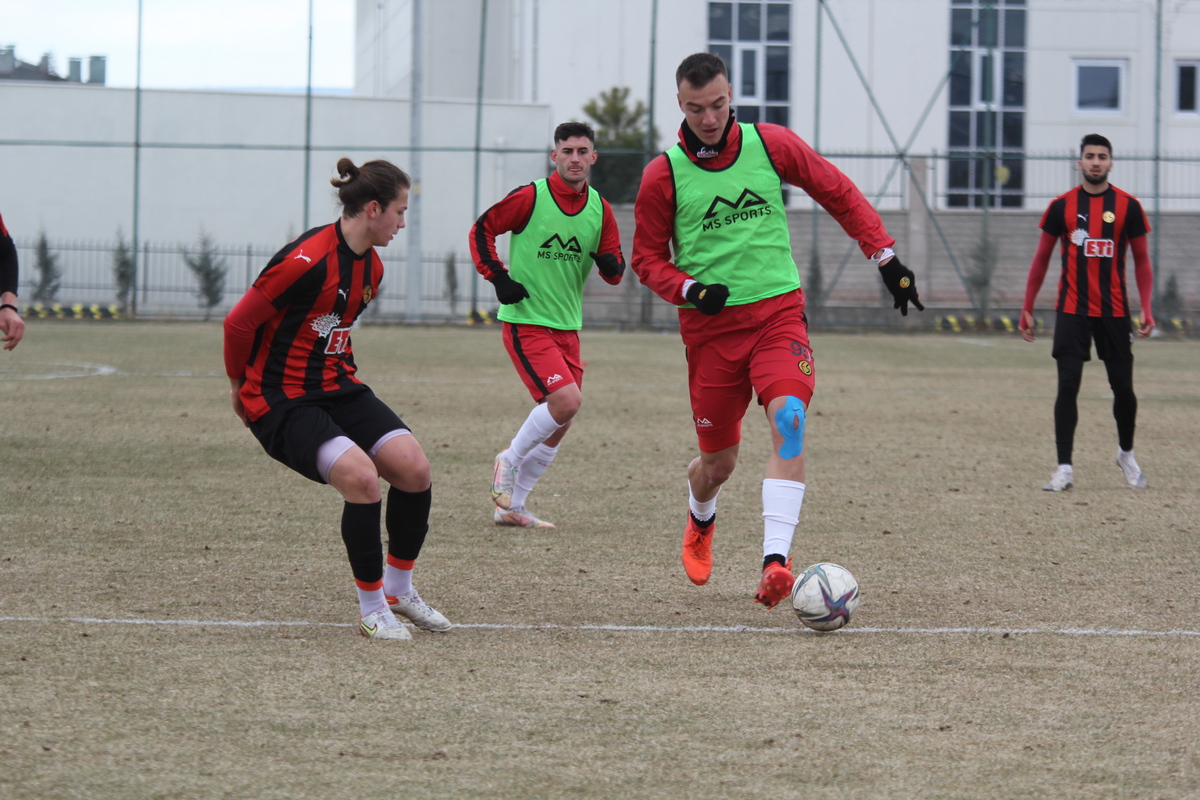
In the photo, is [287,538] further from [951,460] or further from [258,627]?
[951,460]

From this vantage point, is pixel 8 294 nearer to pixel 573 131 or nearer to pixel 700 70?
pixel 573 131

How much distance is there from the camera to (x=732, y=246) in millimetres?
4926

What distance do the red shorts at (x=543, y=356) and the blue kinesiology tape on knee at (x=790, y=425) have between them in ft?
7.24

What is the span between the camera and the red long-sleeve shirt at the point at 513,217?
6863 mm

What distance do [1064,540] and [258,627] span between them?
12.3 ft

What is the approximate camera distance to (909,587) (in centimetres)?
511

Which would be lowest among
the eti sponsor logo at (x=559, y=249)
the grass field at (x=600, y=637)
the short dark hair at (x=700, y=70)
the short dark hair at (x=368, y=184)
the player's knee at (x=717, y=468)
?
the grass field at (x=600, y=637)

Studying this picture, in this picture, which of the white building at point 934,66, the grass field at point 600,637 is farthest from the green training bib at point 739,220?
the white building at point 934,66

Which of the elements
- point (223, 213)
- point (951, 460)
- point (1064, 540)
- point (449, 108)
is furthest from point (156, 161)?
point (1064, 540)

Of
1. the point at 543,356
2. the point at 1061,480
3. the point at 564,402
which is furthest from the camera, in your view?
the point at 1061,480

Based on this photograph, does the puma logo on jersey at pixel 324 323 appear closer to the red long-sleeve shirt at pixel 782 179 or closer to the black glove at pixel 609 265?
the red long-sleeve shirt at pixel 782 179

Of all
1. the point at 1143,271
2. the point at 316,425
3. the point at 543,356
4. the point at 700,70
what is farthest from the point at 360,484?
the point at 1143,271

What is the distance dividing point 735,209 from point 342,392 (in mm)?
1617

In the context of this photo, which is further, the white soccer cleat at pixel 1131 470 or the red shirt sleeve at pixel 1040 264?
the red shirt sleeve at pixel 1040 264
